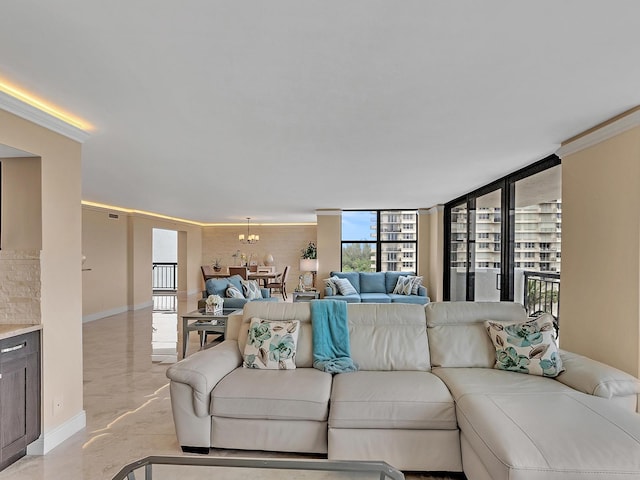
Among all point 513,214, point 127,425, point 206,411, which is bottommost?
point 127,425

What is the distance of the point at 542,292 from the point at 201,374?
13.4 feet

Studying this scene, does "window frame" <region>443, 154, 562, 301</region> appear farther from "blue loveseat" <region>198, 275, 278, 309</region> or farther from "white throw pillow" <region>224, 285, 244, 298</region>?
"white throw pillow" <region>224, 285, 244, 298</region>

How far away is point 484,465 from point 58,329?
2977 mm

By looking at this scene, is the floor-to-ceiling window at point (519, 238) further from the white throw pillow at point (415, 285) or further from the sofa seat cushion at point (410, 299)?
the white throw pillow at point (415, 285)

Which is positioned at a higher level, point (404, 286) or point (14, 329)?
point (14, 329)

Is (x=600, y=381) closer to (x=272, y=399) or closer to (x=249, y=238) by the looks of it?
(x=272, y=399)

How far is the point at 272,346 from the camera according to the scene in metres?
3.10

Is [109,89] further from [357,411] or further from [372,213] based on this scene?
[372,213]

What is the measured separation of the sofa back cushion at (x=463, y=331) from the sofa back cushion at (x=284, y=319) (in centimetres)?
102

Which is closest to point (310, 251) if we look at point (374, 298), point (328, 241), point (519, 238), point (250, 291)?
point (328, 241)

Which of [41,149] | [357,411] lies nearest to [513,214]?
[357,411]

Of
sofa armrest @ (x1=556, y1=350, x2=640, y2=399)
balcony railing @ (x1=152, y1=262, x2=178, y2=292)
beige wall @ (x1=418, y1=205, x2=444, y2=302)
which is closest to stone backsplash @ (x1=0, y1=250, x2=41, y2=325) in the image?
sofa armrest @ (x1=556, y1=350, x2=640, y2=399)

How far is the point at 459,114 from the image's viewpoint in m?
2.84

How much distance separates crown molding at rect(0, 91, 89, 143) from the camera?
2416mm
